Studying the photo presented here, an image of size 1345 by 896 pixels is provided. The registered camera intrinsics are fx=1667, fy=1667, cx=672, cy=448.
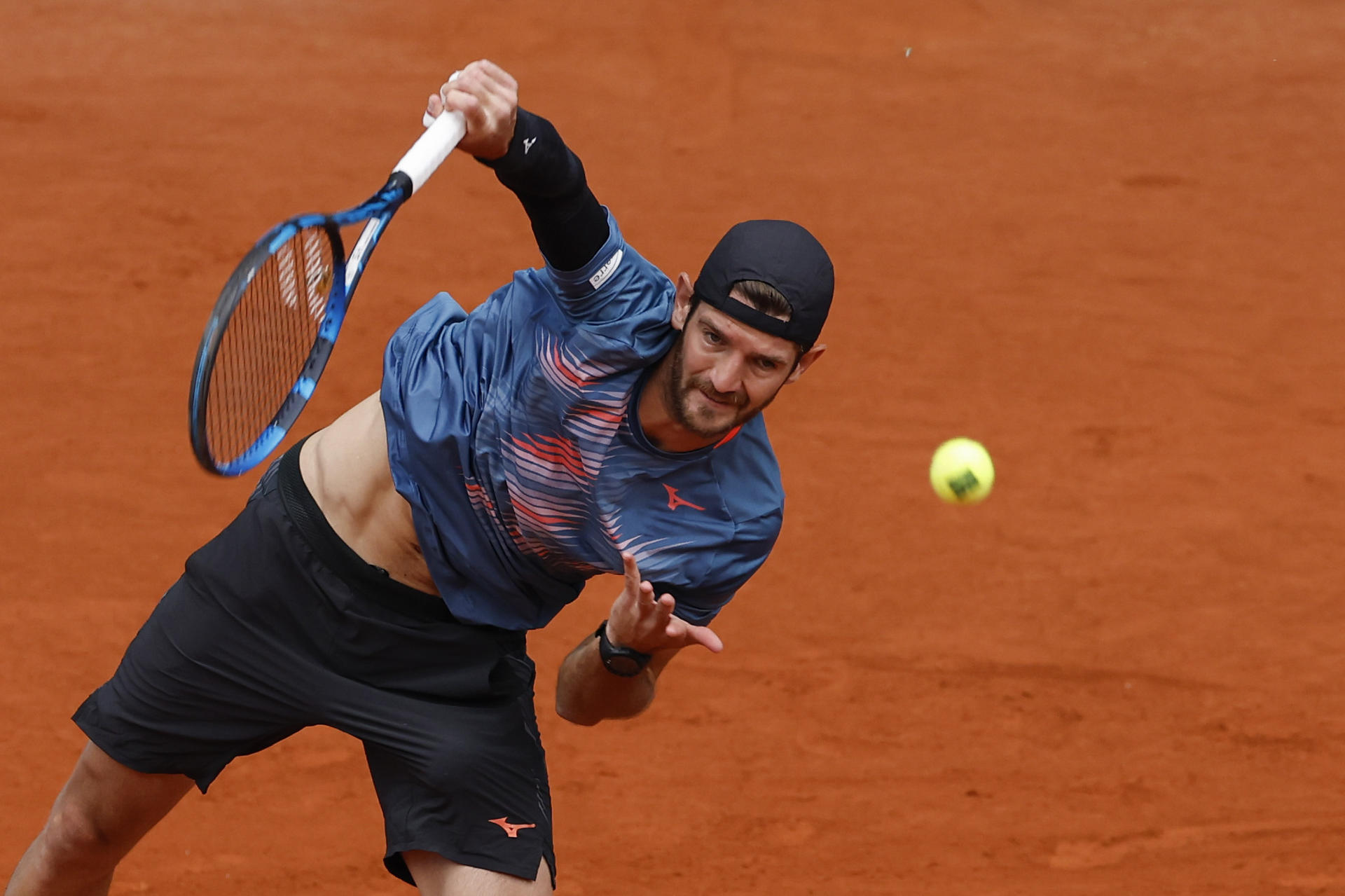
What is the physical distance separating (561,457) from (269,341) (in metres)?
0.68

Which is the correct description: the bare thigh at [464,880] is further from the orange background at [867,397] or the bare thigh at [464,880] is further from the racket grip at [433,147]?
the racket grip at [433,147]

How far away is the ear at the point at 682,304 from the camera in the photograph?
3539 millimetres

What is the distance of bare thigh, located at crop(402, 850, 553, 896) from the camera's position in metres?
3.76

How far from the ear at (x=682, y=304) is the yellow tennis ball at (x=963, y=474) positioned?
254 centimetres

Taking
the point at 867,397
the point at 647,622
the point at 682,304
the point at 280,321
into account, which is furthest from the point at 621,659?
the point at 867,397

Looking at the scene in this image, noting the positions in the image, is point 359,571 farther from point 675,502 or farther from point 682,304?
point 682,304

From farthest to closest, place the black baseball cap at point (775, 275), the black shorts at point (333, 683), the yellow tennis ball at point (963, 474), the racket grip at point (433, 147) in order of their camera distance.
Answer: the yellow tennis ball at point (963, 474) < the black shorts at point (333, 683) < the black baseball cap at point (775, 275) < the racket grip at point (433, 147)

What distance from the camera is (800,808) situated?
5.25 m

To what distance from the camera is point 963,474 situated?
588cm

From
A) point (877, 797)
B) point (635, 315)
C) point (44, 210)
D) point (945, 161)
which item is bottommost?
point (877, 797)

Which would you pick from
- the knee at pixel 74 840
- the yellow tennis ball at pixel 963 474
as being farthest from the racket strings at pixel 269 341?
the yellow tennis ball at pixel 963 474

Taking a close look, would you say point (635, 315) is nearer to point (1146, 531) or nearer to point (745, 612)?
point (745, 612)

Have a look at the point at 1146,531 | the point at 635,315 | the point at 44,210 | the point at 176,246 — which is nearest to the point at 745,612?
the point at 1146,531

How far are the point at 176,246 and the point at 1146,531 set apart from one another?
4.07 m
